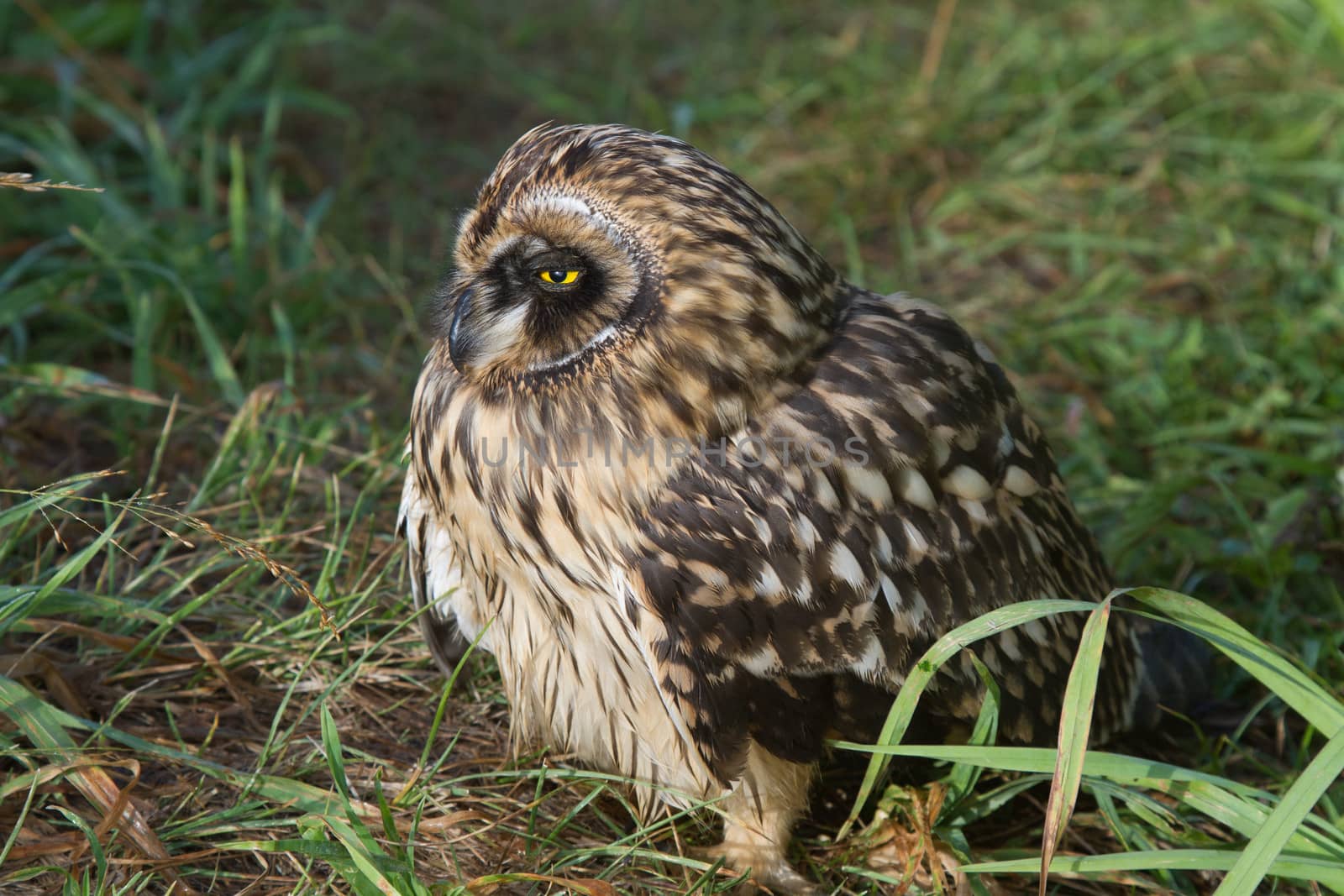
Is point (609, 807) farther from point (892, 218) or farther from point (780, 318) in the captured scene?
point (892, 218)

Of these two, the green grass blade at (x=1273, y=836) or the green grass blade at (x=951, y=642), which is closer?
the green grass blade at (x=1273, y=836)

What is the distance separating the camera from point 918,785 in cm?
266

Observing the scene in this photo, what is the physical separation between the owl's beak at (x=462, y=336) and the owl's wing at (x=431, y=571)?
367 millimetres

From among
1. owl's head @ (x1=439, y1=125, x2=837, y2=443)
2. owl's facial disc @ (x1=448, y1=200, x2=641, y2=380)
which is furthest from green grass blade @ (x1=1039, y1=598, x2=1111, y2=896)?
owl's facial disc @ (x1=448, y1=200, x2=641, y2=380)

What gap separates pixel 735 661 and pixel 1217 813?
0.93 meters

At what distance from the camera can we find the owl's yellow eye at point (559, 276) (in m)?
2.17

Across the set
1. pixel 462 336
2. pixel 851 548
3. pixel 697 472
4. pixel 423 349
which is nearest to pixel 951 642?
pixel 851 548

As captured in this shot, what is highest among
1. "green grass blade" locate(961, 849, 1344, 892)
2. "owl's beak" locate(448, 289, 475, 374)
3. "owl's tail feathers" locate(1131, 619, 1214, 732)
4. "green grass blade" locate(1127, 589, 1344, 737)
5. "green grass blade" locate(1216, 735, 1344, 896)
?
"owl's beak" locate(448, 289, 475, 374)

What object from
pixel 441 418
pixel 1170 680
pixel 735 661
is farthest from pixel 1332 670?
pixel 441 418

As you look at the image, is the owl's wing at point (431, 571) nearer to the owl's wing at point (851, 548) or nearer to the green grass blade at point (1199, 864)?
the owl's wing at point (851, 548)

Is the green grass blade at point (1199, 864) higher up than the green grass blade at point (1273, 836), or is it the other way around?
the green grass blade at point (1273, 836)

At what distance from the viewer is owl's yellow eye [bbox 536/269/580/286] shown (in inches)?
85.3

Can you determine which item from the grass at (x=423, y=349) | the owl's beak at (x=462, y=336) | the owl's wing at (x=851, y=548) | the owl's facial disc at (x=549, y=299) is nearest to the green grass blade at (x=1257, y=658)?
the grass at (x=423, y=349)

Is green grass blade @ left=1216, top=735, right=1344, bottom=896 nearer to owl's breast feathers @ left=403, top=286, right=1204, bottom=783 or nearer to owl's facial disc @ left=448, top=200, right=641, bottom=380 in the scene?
owl's breast feathers @ left=403, top=286, right=1204, bottom=783
